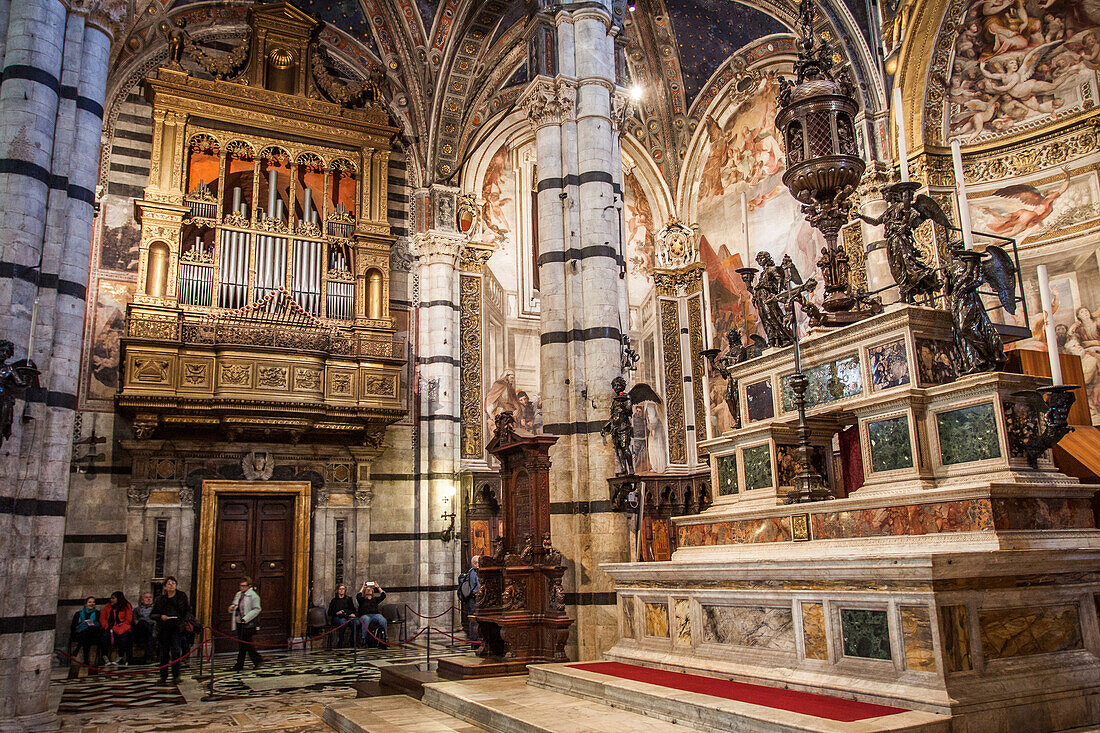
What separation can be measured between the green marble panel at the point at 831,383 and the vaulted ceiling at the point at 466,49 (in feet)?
34.2

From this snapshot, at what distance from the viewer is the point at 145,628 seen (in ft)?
40.7

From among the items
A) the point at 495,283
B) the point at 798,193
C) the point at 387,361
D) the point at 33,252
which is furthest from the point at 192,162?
the point at 798,193

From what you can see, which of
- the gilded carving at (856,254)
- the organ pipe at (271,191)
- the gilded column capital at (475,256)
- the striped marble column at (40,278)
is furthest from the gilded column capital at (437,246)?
the striped marble column at (40,278)

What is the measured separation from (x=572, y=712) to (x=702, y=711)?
1.25 m

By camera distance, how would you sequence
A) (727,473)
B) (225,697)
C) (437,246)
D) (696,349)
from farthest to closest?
(696,349), (437,246), (225,697), (727,473)

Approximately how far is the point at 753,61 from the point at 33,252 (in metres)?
13.4

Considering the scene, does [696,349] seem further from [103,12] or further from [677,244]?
[103,12]

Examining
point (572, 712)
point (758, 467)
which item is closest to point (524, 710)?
point (572, 712)

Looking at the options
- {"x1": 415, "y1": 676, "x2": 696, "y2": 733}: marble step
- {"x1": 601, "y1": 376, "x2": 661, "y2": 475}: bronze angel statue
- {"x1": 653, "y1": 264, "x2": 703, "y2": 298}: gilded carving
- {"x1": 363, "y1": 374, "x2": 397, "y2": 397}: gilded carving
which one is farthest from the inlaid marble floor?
{"x1": 653, "y1": 264, "x2": 703, "y2": 298}: gilded carving

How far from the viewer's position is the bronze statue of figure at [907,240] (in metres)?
6.80

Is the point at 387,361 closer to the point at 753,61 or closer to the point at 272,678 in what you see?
the point at 272,678

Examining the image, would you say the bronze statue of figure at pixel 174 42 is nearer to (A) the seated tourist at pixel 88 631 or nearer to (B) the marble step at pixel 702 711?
(A) the seated tourist at pixel 88 631

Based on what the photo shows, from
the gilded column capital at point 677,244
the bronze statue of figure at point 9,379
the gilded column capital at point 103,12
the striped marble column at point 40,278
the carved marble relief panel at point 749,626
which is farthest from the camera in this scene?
the gilded column capital at point 677,244

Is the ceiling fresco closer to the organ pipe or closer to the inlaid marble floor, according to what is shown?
the organ pipe
